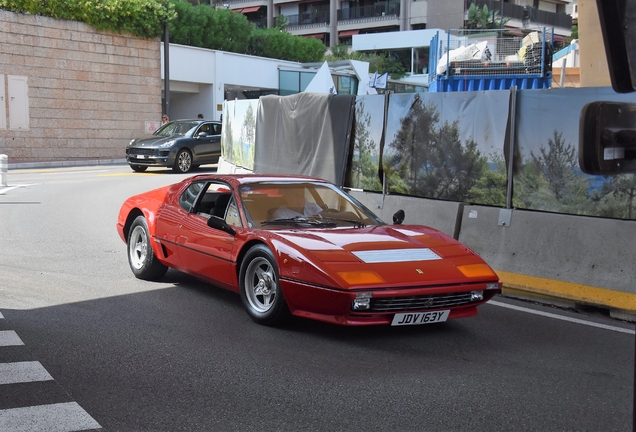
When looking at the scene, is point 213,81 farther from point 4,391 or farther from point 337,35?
point 4,391

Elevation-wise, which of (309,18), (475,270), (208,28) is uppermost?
(309,18)

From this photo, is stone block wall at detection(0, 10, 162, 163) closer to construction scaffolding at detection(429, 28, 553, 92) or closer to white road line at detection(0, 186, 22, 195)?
white road line at detection(0, 186, 22, 195)

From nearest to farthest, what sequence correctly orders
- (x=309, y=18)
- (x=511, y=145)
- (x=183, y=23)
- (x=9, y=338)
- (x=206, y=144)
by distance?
(x=9, y=338) < (x=511, y=145) < (x=206, y=144) < (x=183, y=23) < (x=309, y=18)

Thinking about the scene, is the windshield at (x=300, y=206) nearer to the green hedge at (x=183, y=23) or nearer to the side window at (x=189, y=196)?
the side window at (x=189, y=196)

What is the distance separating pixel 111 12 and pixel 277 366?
31280 millimetres

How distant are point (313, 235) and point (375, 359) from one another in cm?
130

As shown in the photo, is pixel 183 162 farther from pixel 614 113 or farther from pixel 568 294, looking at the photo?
pixel 614 113

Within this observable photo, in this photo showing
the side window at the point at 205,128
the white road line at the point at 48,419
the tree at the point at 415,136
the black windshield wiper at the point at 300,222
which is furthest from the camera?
the side window at the point at 205,128

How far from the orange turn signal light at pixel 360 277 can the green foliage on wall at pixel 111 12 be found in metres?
29.0

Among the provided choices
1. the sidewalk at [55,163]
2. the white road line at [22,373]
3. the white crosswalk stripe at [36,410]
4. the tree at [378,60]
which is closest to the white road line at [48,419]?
the white crosswalk stripe at [36,410]

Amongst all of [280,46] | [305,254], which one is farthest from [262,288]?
[280,46]

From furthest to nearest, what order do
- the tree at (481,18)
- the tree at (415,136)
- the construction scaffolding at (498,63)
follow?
1. the tree at (481,18)
2. the construction scaffolding at (498,63)
3. the tree at (415,136)

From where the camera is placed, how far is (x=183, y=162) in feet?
78.7

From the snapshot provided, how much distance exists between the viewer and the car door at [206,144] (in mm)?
24464
